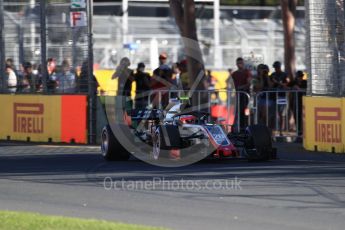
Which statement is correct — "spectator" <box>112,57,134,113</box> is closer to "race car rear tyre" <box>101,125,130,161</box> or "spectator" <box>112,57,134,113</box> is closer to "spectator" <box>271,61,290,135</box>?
"spectator" <box>271,61,290,135</box>

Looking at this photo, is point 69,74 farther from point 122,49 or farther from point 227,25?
point 227,25

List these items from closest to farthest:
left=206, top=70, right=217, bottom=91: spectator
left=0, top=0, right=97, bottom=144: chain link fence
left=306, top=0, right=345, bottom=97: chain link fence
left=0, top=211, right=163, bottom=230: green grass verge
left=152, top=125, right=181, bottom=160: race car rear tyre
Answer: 1. left=0, top=211, right=163, bottom=230: green grass verge
2. left=152, top=125, right=181, bottom=160: race car rear tyre
3. left=306, top=0, right=345, bottom=97: chain link fence
4. left=0, top=0, right=97, bottom=144: chain link fence
5. left=206, top=70, right=217, bottom=91: spectator

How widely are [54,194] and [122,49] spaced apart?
21.6 meters

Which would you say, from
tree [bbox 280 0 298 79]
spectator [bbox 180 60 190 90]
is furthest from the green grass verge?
tree [bbox 280 0 298 79]

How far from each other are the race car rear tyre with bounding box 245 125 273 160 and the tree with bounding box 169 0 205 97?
270 inches

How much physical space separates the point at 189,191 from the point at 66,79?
9.13m

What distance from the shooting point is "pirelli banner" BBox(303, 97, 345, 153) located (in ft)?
54.7

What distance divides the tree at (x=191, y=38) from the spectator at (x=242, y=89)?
3.39 ft

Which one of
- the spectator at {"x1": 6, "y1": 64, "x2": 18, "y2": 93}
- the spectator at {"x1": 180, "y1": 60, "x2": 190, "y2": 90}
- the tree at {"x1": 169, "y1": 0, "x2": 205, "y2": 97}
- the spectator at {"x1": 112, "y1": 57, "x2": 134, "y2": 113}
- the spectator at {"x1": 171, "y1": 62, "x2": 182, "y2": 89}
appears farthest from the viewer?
the spectator at {"x1": 180, "y1": 60, "x2": 190, "y2": 90}

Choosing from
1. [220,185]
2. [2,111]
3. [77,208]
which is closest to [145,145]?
[220,185]

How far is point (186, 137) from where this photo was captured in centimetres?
1461

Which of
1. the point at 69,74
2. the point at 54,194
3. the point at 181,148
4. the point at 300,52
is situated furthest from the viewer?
the point at 300,52

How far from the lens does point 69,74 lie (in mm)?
20156

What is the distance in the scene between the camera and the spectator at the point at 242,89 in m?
20.1
